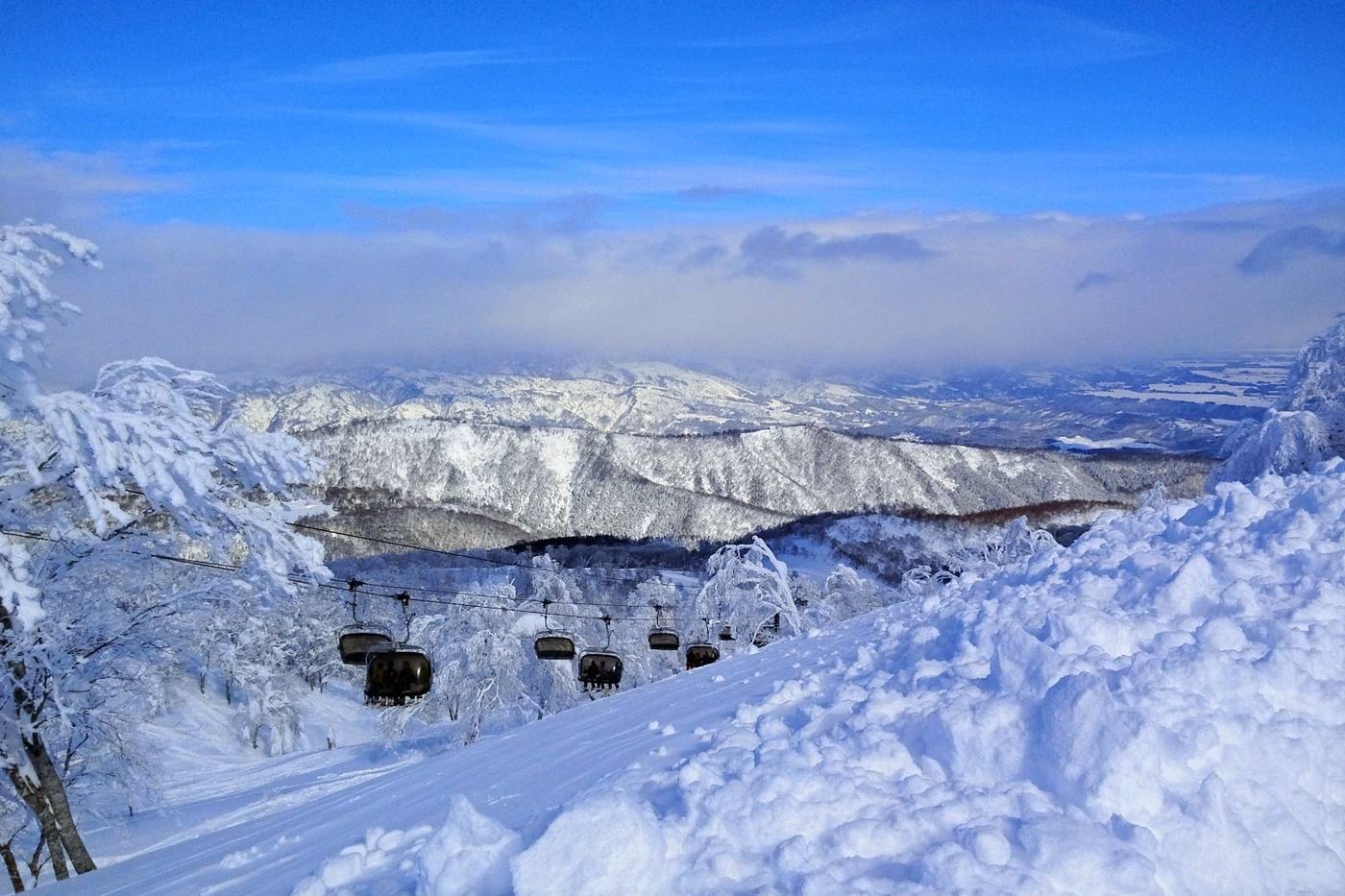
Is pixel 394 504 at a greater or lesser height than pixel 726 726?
lesser

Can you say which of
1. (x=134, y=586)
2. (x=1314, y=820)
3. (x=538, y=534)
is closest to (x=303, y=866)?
(x=1314, y=820)

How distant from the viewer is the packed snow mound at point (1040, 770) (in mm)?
3684

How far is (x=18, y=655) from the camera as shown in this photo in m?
9.55

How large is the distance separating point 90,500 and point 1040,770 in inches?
293

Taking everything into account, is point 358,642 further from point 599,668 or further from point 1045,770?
point 1045,770

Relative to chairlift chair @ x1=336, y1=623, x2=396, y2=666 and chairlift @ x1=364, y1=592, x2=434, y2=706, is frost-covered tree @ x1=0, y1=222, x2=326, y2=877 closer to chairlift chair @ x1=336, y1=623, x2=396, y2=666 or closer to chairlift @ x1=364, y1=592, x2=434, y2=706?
chairlift @ x1=364, y1=592, x2=434, y2=706

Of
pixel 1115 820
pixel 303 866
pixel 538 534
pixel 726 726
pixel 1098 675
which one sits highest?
pixel 1098 675

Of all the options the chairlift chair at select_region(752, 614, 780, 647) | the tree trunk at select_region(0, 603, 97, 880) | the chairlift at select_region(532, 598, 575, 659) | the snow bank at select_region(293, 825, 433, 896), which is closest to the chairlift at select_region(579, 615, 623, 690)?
the chairlift at select_region(532, 598, 575, 659)

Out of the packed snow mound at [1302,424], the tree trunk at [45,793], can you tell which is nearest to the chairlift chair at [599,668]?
the tree trunk at [45,793]

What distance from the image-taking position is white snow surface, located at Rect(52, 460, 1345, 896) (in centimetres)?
373

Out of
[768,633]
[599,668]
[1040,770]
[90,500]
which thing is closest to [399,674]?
[599,668]

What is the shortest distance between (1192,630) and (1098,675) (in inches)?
53.2

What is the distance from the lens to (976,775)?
4.46 metres

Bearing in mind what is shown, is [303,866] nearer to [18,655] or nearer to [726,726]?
[726,726]
